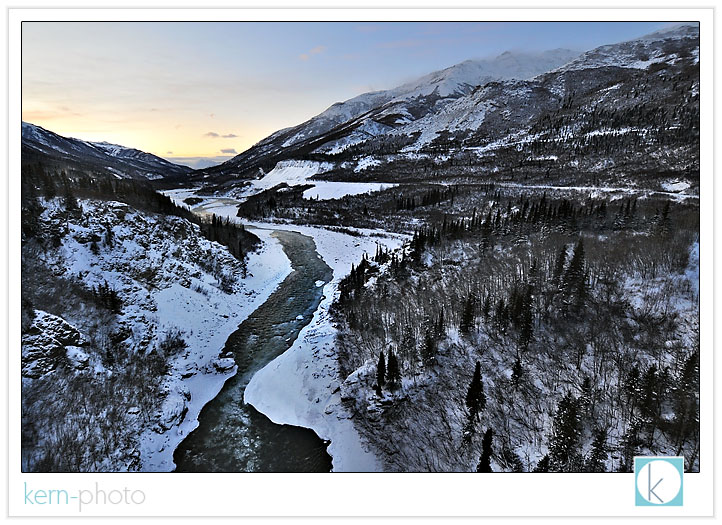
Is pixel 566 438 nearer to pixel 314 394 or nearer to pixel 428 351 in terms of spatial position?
pixel 428 351

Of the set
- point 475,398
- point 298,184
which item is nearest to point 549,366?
point 475,398

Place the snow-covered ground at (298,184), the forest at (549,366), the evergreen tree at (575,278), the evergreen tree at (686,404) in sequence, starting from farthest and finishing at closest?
1. the snow-covered ground at (298,184)
2. the evergreen tree at (575,278)
3. the forest at (549,366)
4. the evergreen tree at (686,404)

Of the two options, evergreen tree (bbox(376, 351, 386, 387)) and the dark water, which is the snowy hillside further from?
evergreen tree (bbox(376, 351, 386, 387))

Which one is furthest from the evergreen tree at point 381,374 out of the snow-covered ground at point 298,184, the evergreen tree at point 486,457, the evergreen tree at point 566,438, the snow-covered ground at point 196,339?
the snow-covered ground at point 298,184
